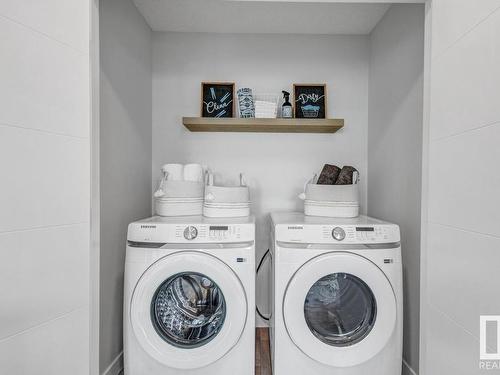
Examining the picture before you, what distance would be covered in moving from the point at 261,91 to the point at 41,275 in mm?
1805

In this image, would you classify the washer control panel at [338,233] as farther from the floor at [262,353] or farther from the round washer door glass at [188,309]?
the floor at [262,353]

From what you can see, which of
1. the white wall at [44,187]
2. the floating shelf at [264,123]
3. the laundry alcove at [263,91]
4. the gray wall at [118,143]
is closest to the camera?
the white wall at [44,187]

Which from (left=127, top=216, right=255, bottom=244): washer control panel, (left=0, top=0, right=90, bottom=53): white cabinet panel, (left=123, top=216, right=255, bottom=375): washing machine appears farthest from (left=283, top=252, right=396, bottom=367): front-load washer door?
(left=0, top=0, right=90, bottom=53): white cabinet panel

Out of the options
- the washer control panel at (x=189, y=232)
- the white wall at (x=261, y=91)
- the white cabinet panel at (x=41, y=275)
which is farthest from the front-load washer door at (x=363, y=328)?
the white cabinet panel at (x=41, y=275)

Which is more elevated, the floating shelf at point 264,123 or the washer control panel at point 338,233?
the floating shelf at point 264,123

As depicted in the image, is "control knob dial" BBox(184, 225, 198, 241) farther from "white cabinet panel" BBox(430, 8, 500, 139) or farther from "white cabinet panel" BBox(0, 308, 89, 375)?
"white cabinet panel" BBox(430, 8, 500, 139)

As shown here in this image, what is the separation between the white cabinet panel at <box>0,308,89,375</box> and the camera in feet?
3.20

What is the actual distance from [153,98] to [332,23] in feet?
4.61

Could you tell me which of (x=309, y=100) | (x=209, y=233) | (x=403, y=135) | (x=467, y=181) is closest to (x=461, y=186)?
(x=467, y=181)

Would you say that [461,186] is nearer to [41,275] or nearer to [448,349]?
[448,349]

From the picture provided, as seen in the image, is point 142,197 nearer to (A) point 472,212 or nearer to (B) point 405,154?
(B) point 405,154

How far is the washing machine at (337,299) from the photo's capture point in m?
1.46

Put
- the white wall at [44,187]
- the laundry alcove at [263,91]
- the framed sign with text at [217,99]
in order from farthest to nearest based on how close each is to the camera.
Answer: the framed sign with text at [217,99]
the laundry alcove at [263,91]
the white wall at [44,187]

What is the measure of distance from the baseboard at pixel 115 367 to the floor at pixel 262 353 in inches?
2.2
